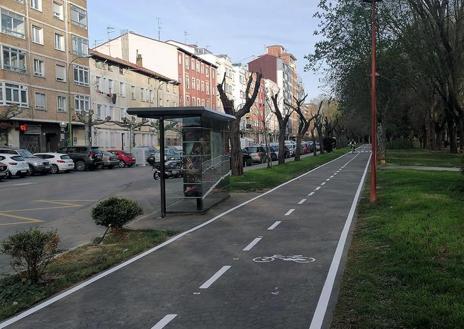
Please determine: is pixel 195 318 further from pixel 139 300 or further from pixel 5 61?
pixel 5 61

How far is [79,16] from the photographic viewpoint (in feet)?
182

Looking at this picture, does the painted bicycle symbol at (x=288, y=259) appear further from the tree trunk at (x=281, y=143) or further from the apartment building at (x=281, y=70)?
the apartment building at (x=281, y=70)

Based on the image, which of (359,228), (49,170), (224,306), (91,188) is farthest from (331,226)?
(49,170)

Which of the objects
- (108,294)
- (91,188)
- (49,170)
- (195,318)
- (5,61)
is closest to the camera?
(195,318)

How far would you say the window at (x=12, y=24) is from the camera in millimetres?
43719

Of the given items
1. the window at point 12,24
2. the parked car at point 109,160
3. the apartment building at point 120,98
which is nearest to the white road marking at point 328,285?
the parked car at point 109,160

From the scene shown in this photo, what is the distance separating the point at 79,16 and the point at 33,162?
24.4 metres

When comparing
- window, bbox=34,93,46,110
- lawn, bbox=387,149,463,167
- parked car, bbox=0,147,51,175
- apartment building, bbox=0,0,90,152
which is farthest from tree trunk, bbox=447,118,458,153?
window, bbox=34,93,46,110

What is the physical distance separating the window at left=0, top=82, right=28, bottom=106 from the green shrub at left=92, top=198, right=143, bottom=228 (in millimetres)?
34589

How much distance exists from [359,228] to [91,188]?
15.7 m

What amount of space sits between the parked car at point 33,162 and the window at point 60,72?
51.8 feet

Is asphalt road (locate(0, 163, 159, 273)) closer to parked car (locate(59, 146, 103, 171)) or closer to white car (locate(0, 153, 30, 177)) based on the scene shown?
white car (locate(0, 153, 30, 177))

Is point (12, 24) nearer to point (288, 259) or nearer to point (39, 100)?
point (39, 100)

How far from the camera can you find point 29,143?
155 feet
